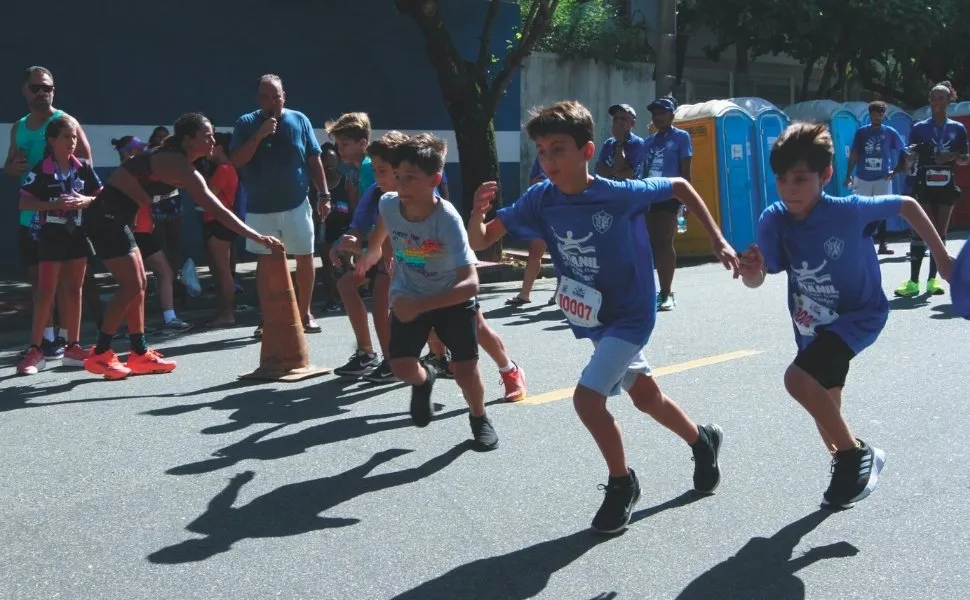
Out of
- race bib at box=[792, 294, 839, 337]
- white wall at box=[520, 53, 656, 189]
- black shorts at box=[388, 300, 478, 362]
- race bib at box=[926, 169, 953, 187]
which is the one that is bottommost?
black shorts at box=[388, 300, 478, 362]

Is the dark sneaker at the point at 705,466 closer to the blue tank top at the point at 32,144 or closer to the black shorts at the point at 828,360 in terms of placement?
the black shorts at the point at 828,360

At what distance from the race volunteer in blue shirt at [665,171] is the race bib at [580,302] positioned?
217 inches

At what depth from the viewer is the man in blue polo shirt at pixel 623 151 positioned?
10.1 meters

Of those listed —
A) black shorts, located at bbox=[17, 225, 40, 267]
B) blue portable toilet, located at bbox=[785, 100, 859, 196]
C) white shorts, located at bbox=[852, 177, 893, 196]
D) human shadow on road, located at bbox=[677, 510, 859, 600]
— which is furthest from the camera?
blue portable toilet, located at bbox=[785, 100, 859, 196]

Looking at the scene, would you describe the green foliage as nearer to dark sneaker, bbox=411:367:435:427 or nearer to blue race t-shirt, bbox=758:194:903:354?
dark sneaker, bbox=411:367:435:427

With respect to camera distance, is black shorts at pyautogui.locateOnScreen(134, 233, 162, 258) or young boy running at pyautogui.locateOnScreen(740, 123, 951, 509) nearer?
young boy running at pyautogui.locateOnScreen(740, 123, 951, 509)

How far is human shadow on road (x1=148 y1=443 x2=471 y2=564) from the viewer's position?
4.41 metres

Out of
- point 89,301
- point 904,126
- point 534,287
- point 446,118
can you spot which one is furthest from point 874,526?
point 904,126

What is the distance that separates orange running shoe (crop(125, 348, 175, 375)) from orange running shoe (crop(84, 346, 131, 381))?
14cm

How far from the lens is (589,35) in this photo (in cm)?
1786

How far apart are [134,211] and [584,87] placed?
11.3 meters

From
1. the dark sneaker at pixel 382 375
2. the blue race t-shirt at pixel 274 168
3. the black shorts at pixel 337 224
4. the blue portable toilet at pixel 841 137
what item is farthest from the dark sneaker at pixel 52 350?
the blue portable toilet at pixel 841 137

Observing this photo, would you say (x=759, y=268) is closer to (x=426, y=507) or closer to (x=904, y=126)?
(x=426, y=507)

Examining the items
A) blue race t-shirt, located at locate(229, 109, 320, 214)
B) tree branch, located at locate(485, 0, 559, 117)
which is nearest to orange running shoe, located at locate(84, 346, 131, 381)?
blue race t-shirt, located at locate(229, 109, 320, 214)
